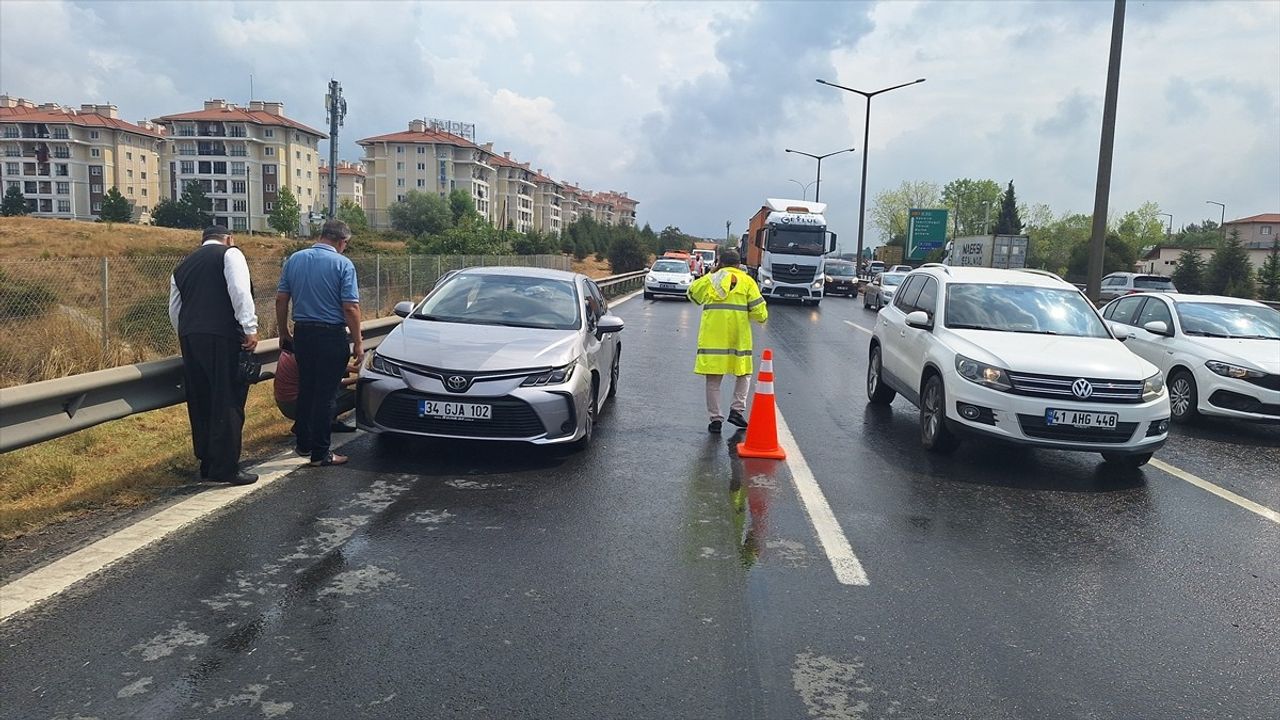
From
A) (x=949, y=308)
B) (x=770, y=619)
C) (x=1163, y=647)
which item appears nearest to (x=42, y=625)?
(x=770, y=619)

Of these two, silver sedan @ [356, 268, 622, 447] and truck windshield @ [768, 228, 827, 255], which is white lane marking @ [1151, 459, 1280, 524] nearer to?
silver sedan @ [356, 268, 622, 447]

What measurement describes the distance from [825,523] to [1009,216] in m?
121

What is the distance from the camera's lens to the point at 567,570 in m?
4.68

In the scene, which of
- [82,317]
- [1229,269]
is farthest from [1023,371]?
[1229,269]

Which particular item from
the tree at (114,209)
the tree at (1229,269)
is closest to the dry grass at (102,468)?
the tree at (1229,269)

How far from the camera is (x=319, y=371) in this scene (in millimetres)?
6516

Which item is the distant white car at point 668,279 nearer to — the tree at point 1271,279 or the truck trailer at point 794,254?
the truck trailer at point 794,254

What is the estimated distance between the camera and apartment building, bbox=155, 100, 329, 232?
375 feet

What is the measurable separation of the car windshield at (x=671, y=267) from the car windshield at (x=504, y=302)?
2452 centimetres

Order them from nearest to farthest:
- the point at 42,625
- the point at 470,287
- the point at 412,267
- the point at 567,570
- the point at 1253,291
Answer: the point at 42,625 < the point at 567,570 < the point at 470,287 < the point at 412,267 < the point at 1253,291

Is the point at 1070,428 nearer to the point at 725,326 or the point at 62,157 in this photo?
the point at 725,326

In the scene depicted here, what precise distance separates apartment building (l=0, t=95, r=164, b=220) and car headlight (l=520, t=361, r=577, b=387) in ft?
417

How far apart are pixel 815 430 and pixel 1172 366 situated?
14.6ft

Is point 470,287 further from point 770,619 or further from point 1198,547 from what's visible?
Answer: point 1198,547
